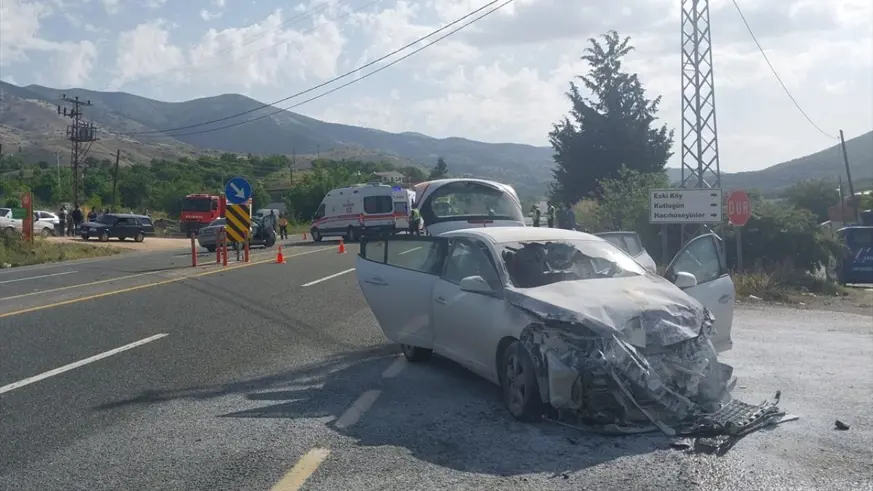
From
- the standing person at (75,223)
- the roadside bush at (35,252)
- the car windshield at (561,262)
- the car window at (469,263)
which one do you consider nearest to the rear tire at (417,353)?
the car window at (469,263)

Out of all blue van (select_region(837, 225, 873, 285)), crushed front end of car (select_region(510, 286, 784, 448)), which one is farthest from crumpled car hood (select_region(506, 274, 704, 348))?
blue van (select_region(837, 225, 873, 285))

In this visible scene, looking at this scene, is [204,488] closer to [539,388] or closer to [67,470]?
[67,470]

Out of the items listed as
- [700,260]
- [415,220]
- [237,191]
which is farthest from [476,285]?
[237,191]

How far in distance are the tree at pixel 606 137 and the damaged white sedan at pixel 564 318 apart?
4631 centimetres

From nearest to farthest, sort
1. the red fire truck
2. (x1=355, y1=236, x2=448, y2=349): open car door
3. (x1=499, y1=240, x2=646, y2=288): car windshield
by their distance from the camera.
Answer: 1. (x1=499, y1=240, x2=646, y2=288): car windshield
2. (x1=355, y1=236, x2=448, y2=349): open car door
3. the red fire truck

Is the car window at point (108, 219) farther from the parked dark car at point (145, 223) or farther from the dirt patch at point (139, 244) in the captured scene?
the parked dark car at point (145, 223)

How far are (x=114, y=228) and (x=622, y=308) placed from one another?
4577 cm

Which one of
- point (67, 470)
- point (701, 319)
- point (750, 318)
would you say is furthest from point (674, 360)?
point (750, 318)

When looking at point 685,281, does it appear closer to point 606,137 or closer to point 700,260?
point 700,260

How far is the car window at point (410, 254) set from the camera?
9.16m

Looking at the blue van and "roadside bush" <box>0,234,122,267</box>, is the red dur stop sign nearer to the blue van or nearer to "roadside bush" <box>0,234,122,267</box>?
the blue van

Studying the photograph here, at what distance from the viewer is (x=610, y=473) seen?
19.3 feet

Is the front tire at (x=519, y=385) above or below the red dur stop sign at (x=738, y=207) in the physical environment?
below

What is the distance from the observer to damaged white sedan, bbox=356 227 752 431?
22.0 ft
